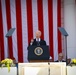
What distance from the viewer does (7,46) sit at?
8227 millimetres

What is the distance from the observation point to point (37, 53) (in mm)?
5988

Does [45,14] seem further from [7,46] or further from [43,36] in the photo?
[7,46]

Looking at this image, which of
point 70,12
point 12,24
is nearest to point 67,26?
point 70,12

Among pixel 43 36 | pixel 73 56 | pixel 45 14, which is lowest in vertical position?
pixel 73 56

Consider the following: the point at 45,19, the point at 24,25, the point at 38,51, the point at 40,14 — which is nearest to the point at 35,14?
the point at 40,14

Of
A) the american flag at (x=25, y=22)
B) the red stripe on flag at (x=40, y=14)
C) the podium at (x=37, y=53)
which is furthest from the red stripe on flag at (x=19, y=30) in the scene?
the podium at (x=37, y=53)

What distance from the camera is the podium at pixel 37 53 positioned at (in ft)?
19.6

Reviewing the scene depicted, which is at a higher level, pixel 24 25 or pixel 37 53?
pixel 24 25

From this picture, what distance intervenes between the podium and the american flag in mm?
2263

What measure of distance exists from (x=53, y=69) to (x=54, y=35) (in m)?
3.15

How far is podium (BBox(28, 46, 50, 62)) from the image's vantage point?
5.98m

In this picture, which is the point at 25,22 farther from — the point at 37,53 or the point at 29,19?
the point at 37,53

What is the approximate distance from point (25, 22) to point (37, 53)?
7.92 feet

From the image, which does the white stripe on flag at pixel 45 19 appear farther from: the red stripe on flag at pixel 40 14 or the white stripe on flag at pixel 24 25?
the white stripe on flag at pixel 24 25
